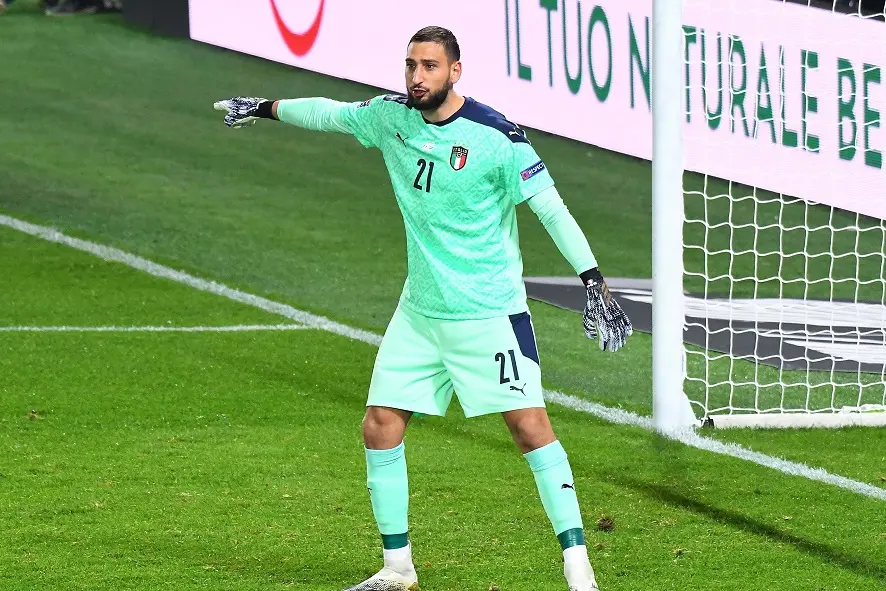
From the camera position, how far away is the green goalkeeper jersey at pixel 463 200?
473 centimetres

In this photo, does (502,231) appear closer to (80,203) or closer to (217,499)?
(217,499)

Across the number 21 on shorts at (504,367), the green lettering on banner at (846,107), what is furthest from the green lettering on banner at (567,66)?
the number 21 on shorts at (504,367)

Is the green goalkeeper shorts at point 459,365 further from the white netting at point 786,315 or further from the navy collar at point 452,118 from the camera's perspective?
the white netting at point 786,315

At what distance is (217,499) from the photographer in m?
5.86

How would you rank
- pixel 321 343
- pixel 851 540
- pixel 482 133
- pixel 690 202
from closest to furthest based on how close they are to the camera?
pixel 482 133, pixel 851 540, pixel 321 343, pixel 690 202

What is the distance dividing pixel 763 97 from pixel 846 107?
0.38 metres

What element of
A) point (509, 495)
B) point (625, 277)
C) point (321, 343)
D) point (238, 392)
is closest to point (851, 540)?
point (509, 495)

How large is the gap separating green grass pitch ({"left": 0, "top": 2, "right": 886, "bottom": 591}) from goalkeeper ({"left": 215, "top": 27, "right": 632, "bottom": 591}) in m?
0.41

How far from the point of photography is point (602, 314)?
15.9 ft

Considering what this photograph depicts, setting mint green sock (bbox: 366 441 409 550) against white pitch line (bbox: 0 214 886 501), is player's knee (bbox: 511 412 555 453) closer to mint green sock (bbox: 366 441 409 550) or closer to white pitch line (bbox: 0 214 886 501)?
mint green sock (bbox: 366 441 409 550)

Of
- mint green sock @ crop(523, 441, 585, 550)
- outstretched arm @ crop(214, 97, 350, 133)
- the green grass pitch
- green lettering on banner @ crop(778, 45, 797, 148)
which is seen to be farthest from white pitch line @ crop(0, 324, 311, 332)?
mint green sock @ crop(523, 441, 585, 550)

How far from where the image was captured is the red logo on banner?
11.5 metres

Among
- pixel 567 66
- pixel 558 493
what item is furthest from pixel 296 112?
pixel 567 66

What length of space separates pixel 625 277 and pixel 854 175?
2.76m
